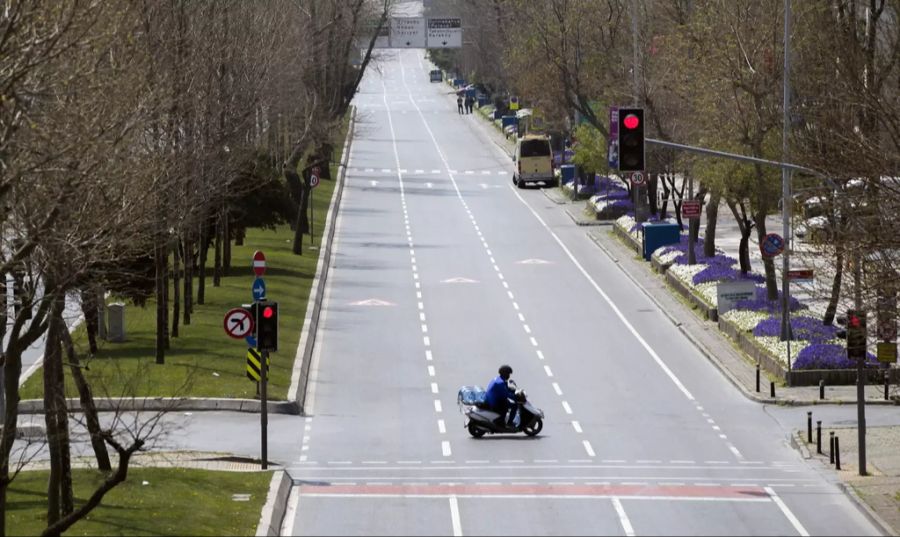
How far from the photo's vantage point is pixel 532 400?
39938mm

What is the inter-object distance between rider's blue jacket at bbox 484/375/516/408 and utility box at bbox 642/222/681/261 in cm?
2767

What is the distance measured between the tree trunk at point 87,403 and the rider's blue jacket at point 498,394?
27.8ft

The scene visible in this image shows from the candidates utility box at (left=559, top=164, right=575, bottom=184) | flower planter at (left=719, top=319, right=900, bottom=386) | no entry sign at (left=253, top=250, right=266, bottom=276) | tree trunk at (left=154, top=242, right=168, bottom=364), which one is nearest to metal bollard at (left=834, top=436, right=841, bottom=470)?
flower planter at (left=719, top=319, right=900, bottom=386)

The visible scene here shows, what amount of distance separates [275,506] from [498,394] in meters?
8.87

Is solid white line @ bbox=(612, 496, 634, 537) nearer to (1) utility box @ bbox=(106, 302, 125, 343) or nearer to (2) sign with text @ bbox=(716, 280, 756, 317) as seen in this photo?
(1) utility box @ bbox=(106, 302, 125, 343)

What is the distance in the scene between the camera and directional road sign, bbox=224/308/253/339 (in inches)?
1320

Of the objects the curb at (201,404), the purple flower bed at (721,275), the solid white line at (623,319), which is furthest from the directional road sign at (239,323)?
the purple flower bed at (721,275)

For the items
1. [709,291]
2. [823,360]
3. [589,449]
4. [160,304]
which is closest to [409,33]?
[709,291]

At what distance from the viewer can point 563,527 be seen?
2609 centimetres

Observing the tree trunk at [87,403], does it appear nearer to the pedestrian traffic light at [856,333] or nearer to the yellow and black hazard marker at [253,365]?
the yellow and black hazard marker at [253,365]

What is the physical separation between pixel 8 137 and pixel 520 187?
238 feet

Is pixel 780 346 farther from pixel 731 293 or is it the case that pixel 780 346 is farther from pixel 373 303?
pixel 373 303

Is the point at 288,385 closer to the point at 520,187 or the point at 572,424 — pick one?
the point at 572,424

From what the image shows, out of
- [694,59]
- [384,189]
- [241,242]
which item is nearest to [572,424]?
[694,59]
